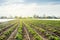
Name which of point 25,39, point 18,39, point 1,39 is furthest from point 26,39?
point 1,39

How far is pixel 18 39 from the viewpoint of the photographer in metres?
20.2

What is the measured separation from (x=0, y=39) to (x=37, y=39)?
15.7 feet

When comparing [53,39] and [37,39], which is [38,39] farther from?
[53,39]

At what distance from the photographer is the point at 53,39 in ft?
65.0

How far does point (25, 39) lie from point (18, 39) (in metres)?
1.68

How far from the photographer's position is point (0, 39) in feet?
67.8

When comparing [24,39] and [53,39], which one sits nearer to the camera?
[53,39]

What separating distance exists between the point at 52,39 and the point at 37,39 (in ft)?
6.57

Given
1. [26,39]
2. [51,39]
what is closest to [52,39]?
[51,39]

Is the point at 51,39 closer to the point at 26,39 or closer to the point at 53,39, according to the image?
the point at 53,39

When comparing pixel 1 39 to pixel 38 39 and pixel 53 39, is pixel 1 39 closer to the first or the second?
pixel 38 39

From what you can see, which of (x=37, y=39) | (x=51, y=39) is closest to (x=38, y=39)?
(x=37, y=39)

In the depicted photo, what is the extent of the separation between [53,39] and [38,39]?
75.7 inches

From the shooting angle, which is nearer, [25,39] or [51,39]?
[51,39]
